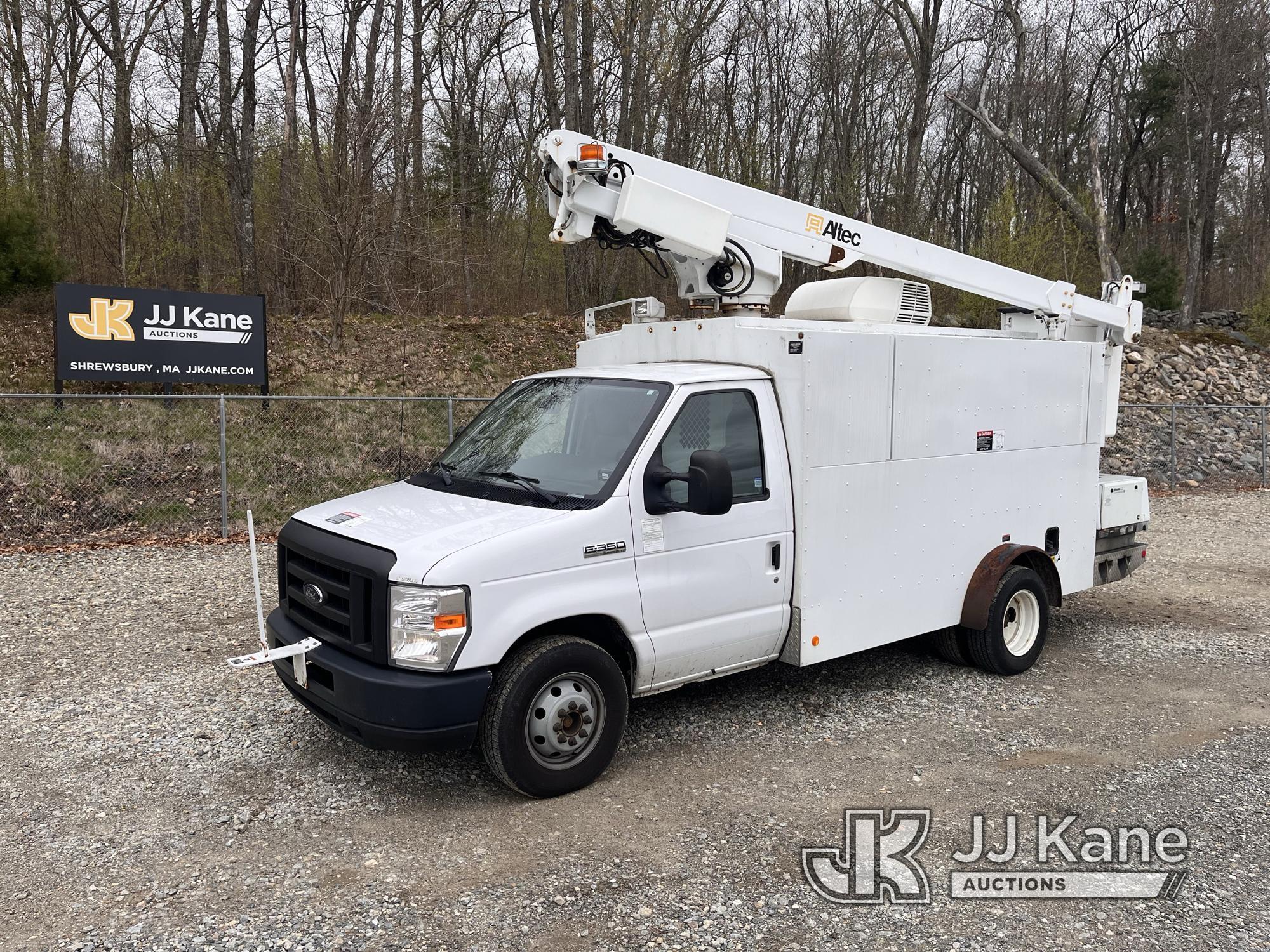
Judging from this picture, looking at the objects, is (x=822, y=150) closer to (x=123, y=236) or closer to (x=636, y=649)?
(x=123, y=236)

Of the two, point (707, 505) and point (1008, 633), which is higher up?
point (707, 505)

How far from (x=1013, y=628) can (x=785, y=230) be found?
331 centimetres

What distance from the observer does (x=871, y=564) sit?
5.85 metres

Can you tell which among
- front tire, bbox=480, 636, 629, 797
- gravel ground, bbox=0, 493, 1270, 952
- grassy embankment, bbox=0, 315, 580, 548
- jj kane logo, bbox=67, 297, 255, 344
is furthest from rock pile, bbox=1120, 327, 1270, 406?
front tire, bbox=480, 636, 629, 797

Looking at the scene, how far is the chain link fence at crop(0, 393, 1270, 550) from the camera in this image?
36.8ft

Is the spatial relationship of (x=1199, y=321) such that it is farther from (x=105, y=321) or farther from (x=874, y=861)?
(x=874, y=861)

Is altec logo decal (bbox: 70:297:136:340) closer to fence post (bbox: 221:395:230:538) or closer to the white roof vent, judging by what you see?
fence post (bbox: 221:395:230:538)

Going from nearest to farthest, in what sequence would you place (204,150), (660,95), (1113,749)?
(1113,749) → (204,150) → (660,95)

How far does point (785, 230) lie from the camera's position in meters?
6.57

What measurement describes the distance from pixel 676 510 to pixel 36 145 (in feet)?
65.4

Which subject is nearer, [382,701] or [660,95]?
[382,701]

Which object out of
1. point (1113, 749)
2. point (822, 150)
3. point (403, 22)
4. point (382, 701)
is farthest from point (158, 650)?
point (822, 150)

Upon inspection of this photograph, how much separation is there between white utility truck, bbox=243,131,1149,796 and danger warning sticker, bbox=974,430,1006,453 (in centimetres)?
3

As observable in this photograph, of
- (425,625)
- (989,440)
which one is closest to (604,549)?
(425,625)
